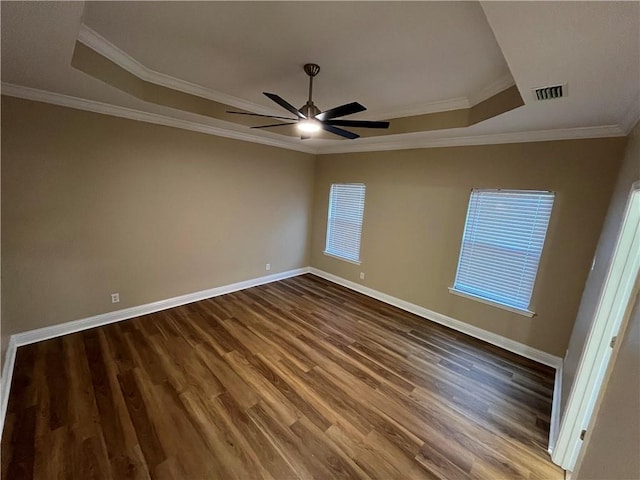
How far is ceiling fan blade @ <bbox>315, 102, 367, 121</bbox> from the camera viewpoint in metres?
1.89

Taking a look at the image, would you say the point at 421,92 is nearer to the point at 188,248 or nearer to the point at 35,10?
the point at 35,10

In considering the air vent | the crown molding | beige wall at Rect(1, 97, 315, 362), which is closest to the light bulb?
the air vent

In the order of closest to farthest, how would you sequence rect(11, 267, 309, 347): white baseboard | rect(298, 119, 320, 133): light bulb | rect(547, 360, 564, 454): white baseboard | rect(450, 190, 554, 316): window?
rect(547, 360, 564, 454): white baseboard → rect(298, 119, 320, 133): light bulb → rect(11, 267, 309, 347): white baseboard → rect(450, 190, 554, 316): window

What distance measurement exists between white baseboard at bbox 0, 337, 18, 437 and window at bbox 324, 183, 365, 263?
417cm

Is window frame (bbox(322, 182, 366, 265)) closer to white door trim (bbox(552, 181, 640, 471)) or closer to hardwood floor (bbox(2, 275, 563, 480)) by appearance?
hardwood floor (bbox(2, 275, 563, 480))

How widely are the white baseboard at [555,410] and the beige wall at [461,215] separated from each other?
1.14 feet

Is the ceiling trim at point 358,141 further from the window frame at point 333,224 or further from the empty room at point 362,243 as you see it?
the window frame at point 333,224

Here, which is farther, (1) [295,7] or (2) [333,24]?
(2) [333,24]

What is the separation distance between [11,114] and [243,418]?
133 inches

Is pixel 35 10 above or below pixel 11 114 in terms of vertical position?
above

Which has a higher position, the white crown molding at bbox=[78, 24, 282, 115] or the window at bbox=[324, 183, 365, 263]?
the white crown molding at bbox=[78, 24, 282, 115]

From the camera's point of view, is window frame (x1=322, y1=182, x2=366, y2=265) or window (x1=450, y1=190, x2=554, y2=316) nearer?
window (x1=450, y1=190, x2=554, y2=316)

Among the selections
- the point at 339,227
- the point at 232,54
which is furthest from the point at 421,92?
the point at 339,227

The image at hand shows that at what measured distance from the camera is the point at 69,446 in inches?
68.2
